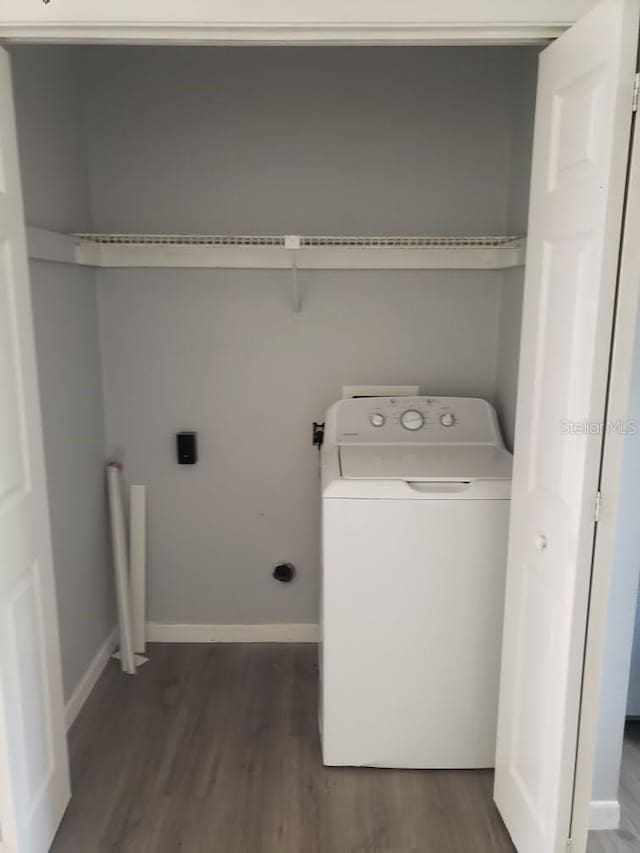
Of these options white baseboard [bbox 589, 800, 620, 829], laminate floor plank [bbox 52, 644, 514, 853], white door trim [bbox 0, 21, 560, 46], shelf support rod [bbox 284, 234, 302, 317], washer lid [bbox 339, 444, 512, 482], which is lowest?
laminate floor plank [bbox 52, 644, 514, 853]

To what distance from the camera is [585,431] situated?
1.38 metres

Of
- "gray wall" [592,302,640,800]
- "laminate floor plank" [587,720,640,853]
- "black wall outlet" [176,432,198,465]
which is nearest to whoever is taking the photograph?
"gray wall" [592,302,640,800]

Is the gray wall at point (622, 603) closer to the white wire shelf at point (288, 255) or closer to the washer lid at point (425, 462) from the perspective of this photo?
the washer lid at point (425, 462)

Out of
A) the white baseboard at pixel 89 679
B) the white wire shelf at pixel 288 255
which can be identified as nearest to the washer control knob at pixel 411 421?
the white wire shelf at pixel 288 255

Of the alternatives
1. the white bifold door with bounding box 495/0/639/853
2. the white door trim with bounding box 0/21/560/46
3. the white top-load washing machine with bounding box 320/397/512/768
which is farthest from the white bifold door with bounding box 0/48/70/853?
the white bifold door with bounding box 495/0/639/853

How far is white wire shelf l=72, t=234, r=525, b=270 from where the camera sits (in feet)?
7.93

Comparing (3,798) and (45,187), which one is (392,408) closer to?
(45,187)

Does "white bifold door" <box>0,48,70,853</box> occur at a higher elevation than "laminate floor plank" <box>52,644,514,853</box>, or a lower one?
higher

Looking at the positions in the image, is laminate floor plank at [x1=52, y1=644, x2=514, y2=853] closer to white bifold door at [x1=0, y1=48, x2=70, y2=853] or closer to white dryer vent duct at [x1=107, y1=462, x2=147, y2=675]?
white dryer vent duct at [x1=107, y1=462, x2=147, y2=675]

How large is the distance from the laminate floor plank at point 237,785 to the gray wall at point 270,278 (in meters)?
0.47

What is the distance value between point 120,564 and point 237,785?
974 mm

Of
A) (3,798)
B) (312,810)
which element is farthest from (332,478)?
(3,798)

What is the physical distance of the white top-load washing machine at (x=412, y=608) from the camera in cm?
198

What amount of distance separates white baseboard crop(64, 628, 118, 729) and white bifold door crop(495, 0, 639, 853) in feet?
4.80
